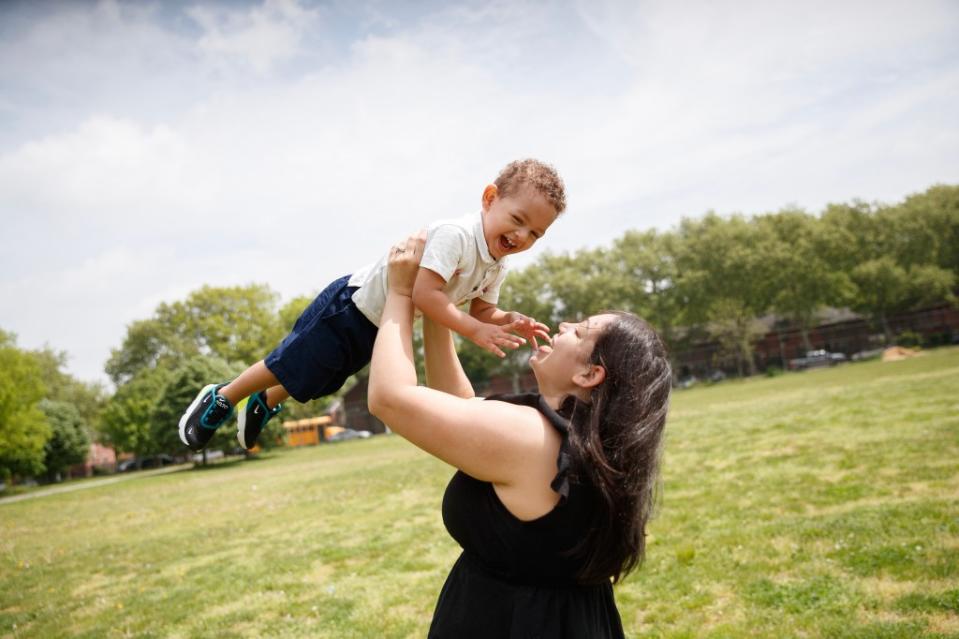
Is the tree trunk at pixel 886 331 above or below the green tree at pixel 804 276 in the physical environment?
below

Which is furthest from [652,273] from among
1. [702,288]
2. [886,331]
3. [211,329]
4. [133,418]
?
[133,418]

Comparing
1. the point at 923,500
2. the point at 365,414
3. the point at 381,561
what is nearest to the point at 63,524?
the point at 381,561

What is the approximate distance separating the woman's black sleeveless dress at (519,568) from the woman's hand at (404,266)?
698 mm

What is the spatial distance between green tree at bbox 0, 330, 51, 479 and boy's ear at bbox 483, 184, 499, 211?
4624 cm

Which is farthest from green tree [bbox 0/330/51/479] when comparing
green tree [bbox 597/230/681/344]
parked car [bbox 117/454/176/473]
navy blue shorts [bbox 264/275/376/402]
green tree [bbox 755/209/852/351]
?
green tree [bbox 755/209/852/351]

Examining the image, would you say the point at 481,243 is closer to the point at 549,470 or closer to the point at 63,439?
the point at 549,470

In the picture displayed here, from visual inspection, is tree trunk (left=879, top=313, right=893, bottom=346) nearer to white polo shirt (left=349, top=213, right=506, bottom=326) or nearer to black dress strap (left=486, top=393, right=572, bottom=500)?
white polo shirt (left=349, top=213, right=506, bottom=326)

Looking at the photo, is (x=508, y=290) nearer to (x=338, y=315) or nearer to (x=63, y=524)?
(x=63, y=524)

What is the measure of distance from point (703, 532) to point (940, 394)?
1465cm

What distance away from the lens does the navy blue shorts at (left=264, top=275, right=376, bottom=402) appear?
3.60 m

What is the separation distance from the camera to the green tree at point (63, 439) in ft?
175

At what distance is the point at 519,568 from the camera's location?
2.29 meters

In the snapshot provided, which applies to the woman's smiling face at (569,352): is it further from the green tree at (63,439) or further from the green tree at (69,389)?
the green tree at (69,389)

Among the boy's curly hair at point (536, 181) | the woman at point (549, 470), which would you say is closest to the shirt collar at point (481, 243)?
the boy's curly hair at point (536, 181)
